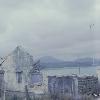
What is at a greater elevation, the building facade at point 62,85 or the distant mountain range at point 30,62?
the distant mountain range at point 30,62

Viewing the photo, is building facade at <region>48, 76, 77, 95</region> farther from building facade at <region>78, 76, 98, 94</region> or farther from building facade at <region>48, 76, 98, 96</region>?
building facade at <region>78, 76, 98, 94</region>

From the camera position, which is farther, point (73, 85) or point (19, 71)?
point (19, 71)

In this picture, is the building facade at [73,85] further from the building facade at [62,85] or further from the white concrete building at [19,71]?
the white concrete building at [19,71]

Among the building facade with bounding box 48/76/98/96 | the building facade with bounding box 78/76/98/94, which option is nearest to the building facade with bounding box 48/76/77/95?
the building facade with bounding box 48/76/98/96

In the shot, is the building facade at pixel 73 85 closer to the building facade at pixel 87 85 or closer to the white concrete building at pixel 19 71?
the building facade at pixel 87 85

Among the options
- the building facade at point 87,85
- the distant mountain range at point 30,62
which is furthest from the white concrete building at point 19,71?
the building facade at point 87,85

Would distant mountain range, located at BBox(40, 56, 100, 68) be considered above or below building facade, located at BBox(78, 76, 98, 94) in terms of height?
above

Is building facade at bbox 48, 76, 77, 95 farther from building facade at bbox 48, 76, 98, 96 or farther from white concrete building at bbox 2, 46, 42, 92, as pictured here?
white concrete building at bbox 2, 46, 42, 92

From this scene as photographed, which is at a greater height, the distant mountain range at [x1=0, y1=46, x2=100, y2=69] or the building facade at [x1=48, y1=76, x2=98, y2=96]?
the distant mountain range at [x1=0, y1=46, x2=100, y2=69]

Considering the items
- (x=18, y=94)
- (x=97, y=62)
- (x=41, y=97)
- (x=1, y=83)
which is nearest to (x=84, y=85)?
(x=97, y=62)

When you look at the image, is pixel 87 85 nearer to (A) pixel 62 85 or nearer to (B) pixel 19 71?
(A) pixel 62 85

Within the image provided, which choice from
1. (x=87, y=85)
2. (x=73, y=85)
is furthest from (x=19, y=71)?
(x=87, y=85)

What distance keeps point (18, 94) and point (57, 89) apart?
592 mm

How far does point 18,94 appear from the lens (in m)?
3.68
